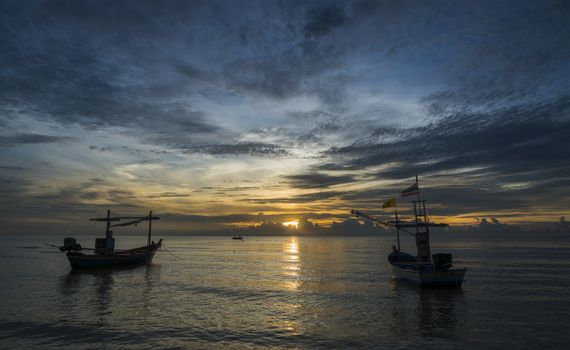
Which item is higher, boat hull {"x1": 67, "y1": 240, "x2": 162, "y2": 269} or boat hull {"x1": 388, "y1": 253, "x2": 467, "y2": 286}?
boat hull {"x1": 67, "y1": 240, "x2": 162, "y2": 269}

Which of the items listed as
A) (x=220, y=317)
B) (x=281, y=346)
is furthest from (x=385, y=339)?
(x=220, y=317)

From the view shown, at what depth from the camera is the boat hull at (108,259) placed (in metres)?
55.8

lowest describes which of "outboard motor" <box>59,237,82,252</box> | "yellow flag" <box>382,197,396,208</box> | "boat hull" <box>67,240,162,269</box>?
"boat hull" <box>67,240,162,269</box>

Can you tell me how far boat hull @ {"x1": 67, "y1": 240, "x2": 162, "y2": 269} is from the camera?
183 feet

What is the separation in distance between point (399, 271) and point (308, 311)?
22.4 meters

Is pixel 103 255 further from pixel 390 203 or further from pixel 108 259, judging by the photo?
pixel 390 203

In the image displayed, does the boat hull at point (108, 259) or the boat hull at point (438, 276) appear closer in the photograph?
the boat hull at point (438, 276)

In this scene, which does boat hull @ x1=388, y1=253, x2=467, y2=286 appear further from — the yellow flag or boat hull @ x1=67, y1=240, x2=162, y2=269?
boat hull @ x1=67, y1=240, x2=162, y2=269

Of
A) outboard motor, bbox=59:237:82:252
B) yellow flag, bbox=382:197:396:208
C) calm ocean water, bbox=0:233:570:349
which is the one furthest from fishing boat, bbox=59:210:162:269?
yellow flag, bbox=382:197:396:208

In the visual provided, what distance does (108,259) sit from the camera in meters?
58.6

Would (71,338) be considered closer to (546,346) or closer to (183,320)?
(183,320)

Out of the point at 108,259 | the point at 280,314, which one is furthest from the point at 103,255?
the point at 280,314

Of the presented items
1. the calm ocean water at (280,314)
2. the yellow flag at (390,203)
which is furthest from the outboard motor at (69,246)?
the yellow flag at (390,203)

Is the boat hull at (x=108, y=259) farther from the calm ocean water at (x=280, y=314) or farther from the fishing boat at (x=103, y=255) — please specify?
the calm ocean water at (x=280, y=314)
